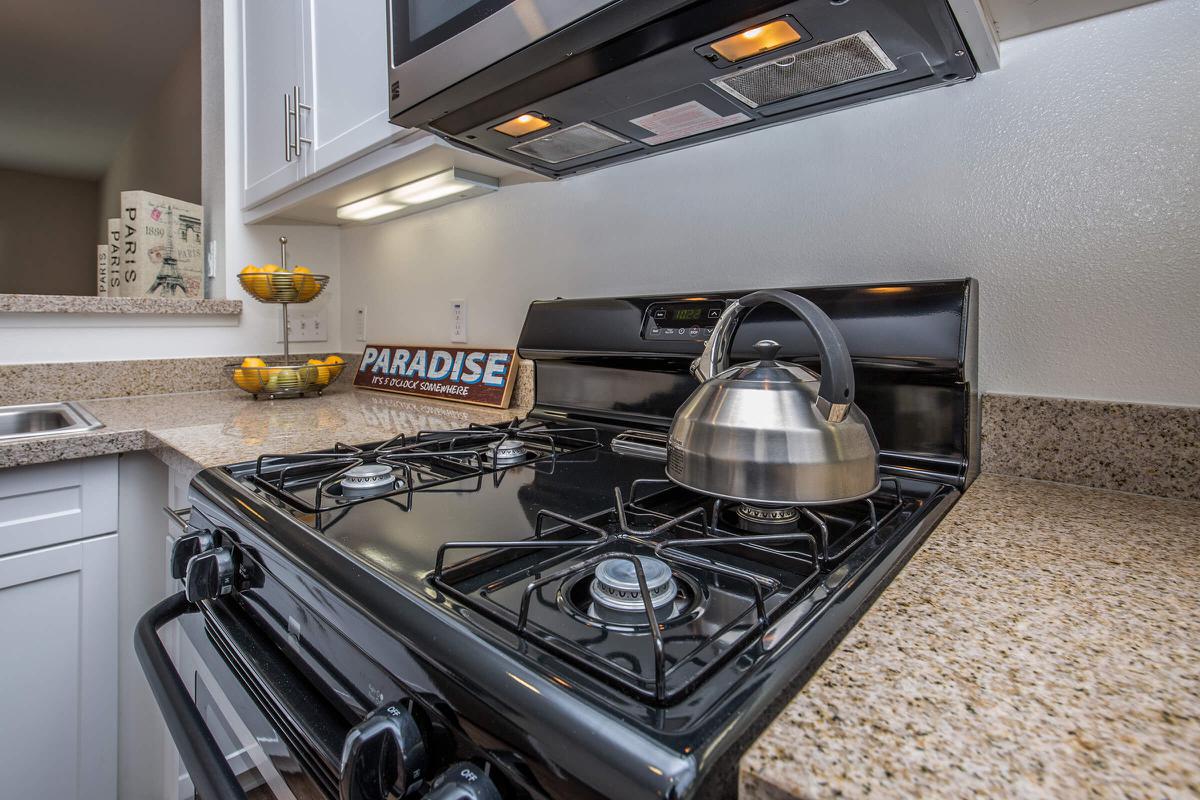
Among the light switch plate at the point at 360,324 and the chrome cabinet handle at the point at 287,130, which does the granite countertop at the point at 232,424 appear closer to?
the light switch plate at the point at 360,324

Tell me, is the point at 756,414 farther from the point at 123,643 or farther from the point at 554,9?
the point at 123,643

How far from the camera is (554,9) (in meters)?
0.69

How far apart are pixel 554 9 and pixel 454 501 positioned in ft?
1.99

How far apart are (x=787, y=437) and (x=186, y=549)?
0.70 meters

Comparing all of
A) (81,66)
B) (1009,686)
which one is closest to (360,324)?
(1009,686)

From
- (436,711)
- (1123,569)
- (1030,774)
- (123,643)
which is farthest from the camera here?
(123,643)

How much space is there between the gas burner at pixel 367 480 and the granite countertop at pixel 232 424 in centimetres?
28

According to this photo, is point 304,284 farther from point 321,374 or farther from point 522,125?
point 522,125

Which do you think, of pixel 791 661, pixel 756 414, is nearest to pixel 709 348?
pixel 756 414

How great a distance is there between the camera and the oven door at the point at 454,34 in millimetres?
708

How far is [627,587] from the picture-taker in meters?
0.41

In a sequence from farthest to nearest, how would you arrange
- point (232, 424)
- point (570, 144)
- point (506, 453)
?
point (232, 424) < point (570, 144) < point (506, 453)

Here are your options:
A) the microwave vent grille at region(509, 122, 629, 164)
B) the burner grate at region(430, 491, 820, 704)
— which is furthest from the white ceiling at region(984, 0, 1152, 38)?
the burner grate at region(430, 491, 820, 704)

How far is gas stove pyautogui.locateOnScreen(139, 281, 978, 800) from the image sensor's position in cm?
30
